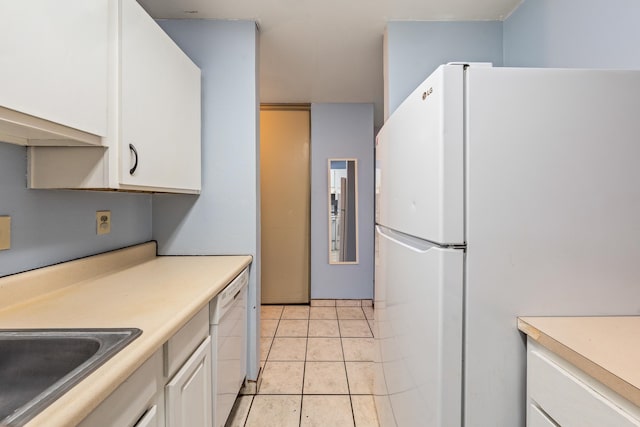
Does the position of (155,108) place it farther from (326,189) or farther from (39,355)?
(326,189)

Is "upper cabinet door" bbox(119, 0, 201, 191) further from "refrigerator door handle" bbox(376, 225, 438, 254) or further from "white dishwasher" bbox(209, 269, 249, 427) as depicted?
"refrigerator door handle" bbox(376, 225, 438, 254)

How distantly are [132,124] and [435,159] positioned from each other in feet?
3.87

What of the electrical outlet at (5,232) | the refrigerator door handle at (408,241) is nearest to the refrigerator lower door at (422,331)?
the refrigerator door handle at (408,241)

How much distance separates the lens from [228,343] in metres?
1.57

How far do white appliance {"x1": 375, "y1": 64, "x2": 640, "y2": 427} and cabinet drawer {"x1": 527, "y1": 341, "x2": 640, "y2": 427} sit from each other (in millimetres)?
61

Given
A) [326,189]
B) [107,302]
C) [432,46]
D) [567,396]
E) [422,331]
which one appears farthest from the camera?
[326,189]

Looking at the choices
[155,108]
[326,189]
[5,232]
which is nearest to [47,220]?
[5,232]

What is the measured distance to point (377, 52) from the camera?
97.4 inches

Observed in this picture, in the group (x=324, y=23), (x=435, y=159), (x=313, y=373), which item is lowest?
(x=313, y=373)

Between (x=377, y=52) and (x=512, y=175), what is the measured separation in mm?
1988

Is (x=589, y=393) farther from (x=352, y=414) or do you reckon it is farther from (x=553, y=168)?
(x=352, y=414)

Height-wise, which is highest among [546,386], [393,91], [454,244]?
[393,91]

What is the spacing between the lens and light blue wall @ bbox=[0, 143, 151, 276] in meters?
1.11

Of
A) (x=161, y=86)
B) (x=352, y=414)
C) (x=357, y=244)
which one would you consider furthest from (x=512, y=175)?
(x=357, y=244)
